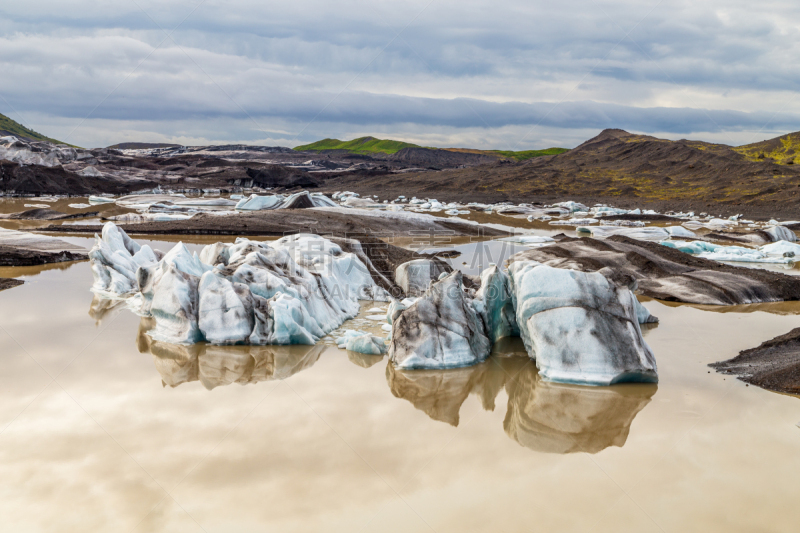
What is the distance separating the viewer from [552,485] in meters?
4.57

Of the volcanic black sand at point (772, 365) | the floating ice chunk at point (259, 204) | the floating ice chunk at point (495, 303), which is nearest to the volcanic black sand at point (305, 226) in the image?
the floating ice chunk at point (259, 204)

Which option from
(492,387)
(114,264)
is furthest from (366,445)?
(114,264)

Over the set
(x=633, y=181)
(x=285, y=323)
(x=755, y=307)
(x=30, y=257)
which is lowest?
(x=30, y=257)

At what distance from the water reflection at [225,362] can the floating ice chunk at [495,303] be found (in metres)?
2.14

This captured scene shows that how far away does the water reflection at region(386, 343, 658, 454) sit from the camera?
5438 millimetres

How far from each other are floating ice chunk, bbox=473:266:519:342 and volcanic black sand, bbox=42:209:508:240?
33.2 ft

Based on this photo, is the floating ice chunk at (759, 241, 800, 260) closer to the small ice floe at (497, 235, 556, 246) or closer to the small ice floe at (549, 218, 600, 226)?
the small ice floe at (497, 235, 556, 246)

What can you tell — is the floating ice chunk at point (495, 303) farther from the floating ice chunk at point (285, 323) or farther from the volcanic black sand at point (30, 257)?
the volcanic black sand at point (30, 257)

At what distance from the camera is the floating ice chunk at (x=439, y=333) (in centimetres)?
695

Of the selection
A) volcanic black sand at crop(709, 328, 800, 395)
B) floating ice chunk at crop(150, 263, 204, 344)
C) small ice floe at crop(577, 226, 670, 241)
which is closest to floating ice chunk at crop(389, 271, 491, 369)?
floating ice chunk at crop(150, 263, 204, 344)

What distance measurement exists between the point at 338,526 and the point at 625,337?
3956 millimetres

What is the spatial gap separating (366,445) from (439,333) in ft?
7.45

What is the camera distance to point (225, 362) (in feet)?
23.2

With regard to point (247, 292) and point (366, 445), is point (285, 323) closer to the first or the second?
point (247, 292)
